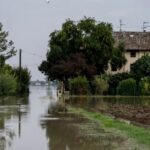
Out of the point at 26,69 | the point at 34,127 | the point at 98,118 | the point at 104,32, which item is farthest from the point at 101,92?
the point at 34,127

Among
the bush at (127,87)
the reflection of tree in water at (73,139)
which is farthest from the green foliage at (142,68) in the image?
the reflection of tree in water at (73,139)

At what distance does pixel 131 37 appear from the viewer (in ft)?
291

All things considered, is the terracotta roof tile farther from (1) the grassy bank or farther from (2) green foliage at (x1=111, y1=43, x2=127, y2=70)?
(1) the grassy bank

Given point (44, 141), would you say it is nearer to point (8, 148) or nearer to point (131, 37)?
point (8, 148)

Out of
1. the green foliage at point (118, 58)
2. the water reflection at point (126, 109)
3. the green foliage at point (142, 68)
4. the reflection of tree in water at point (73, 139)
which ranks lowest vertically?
the reflection of tree in water at point (73, 139)

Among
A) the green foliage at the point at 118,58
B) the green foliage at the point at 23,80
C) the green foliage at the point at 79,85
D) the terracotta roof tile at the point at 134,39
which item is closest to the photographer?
the green foliage at the point at 79,85

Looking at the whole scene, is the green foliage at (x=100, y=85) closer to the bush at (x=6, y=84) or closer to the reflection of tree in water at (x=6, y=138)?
the bush at (x=6, y=84)

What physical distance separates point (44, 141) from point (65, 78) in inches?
2210

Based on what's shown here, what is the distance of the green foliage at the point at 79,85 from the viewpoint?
69.3m

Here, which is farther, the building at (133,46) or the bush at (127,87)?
the building at (133,46)

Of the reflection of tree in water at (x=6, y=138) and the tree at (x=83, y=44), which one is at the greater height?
the tree at (x=83, y=44)

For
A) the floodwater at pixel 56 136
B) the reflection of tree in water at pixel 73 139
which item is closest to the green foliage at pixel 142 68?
the floodwater at pixel 56 136

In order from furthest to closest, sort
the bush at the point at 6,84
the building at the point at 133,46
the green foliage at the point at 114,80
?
the building at the point at 133,46, the green foliage at the point at 114,80, the bush at the point at 6,84

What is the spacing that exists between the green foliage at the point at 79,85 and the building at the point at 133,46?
1333cm
